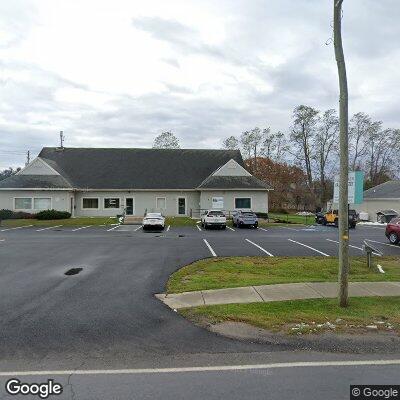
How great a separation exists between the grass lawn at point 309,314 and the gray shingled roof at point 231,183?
3375 centimetres

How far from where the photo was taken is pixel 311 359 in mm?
5961

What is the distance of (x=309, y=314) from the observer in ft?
26.5

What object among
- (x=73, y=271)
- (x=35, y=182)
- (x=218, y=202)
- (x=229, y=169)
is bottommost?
(x=73, y=271)

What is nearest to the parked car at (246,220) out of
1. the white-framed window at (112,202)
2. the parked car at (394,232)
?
the parked car at (394,232)

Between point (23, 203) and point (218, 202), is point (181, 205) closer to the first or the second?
point (218, 202)

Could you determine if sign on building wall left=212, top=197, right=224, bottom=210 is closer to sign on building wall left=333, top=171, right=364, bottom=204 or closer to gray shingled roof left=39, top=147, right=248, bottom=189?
gray shingled roof left=39, top=147, right=248, bottom=189

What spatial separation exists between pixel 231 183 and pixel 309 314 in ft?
116

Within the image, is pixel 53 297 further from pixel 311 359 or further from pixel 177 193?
pixel 177 193

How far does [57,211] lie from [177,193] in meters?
12.7

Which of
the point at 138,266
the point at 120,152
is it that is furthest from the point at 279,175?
the point at 138,266

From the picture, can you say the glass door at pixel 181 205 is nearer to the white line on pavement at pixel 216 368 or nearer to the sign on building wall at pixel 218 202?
the sign on building wall at pixel 218 202

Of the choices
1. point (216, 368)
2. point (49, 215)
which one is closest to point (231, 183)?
point (49, 215)

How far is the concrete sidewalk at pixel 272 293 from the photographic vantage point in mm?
9141

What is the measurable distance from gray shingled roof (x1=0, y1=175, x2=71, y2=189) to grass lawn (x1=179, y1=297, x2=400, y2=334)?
1413 inches
